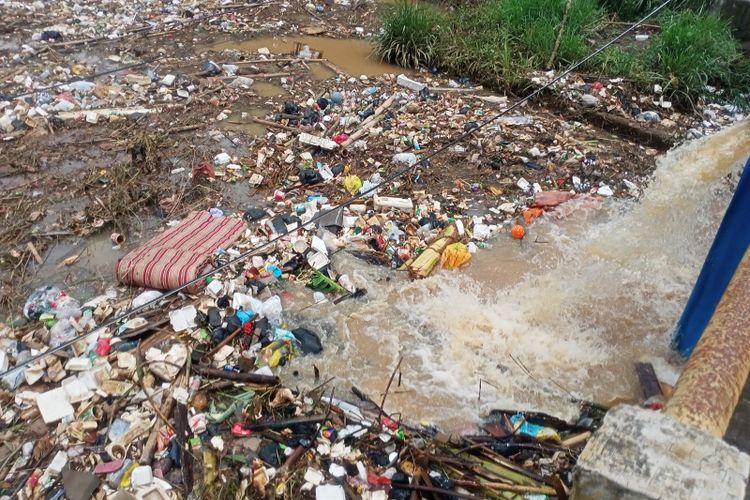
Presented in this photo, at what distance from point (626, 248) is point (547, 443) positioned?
2.29 meters

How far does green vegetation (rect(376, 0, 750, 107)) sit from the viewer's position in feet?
21.7

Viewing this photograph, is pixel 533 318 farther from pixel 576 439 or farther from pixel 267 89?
pixel 267 89

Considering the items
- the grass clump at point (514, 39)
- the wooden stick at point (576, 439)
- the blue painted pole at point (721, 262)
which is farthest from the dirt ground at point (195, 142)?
the wooden stick at point (576, 439)

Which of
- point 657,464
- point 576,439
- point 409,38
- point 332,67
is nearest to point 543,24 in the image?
point 409,38

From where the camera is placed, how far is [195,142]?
5.58 metres

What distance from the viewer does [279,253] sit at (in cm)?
431

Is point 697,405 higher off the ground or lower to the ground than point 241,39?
higher

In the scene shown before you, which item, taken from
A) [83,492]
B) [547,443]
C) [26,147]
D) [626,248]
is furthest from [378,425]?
[26,147]

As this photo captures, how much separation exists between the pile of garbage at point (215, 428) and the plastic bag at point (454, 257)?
48.9 inches

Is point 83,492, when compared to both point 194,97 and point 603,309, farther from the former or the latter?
point 194,97

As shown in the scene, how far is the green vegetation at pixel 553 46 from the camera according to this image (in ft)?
21.7

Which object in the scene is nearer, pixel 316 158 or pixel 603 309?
pixel 603 309

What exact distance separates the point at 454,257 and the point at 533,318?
75 cm

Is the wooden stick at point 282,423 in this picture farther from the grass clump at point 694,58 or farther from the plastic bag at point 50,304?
the grass clump at point 694,58
